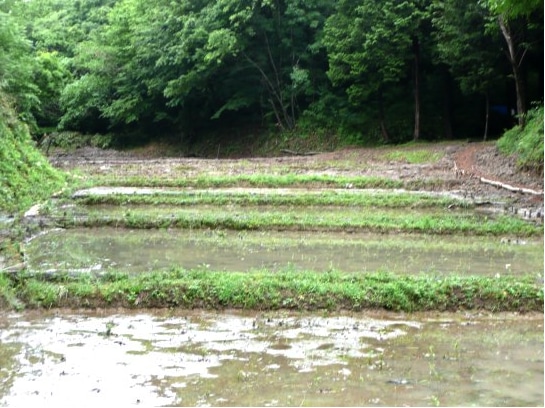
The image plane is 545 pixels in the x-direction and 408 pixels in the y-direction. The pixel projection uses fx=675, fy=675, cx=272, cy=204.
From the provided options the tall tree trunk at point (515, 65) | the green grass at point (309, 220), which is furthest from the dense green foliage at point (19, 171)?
the tall tree trunk at point (515, 65)

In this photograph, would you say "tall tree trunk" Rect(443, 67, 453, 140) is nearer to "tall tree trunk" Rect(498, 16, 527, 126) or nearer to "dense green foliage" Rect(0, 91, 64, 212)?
"tall tree trunk" Rect(498, 16, 527, 126)

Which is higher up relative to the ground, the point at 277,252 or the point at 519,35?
the point at 519,35

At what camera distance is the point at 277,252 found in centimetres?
1228

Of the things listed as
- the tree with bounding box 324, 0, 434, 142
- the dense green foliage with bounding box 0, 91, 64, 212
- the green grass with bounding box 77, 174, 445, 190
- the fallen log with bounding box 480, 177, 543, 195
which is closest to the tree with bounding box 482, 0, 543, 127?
the tree with bounding box 324, 0, 434, 142

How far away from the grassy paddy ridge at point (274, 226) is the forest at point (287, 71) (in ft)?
27.4

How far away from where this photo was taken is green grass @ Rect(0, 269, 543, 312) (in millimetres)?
8859

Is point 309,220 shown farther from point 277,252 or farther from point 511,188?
point 511,188

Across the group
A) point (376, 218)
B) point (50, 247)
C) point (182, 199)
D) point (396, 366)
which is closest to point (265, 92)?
point (182, 199)

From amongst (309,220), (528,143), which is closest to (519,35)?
(528,143)

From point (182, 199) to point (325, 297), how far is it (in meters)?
9.63

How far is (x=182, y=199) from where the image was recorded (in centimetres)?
1794

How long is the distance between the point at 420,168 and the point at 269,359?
53.9 ft

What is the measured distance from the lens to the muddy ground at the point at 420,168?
59.1 feet

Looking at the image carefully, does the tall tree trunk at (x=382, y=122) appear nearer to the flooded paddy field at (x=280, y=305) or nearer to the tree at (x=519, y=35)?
the tree at (x=519, y=35)
